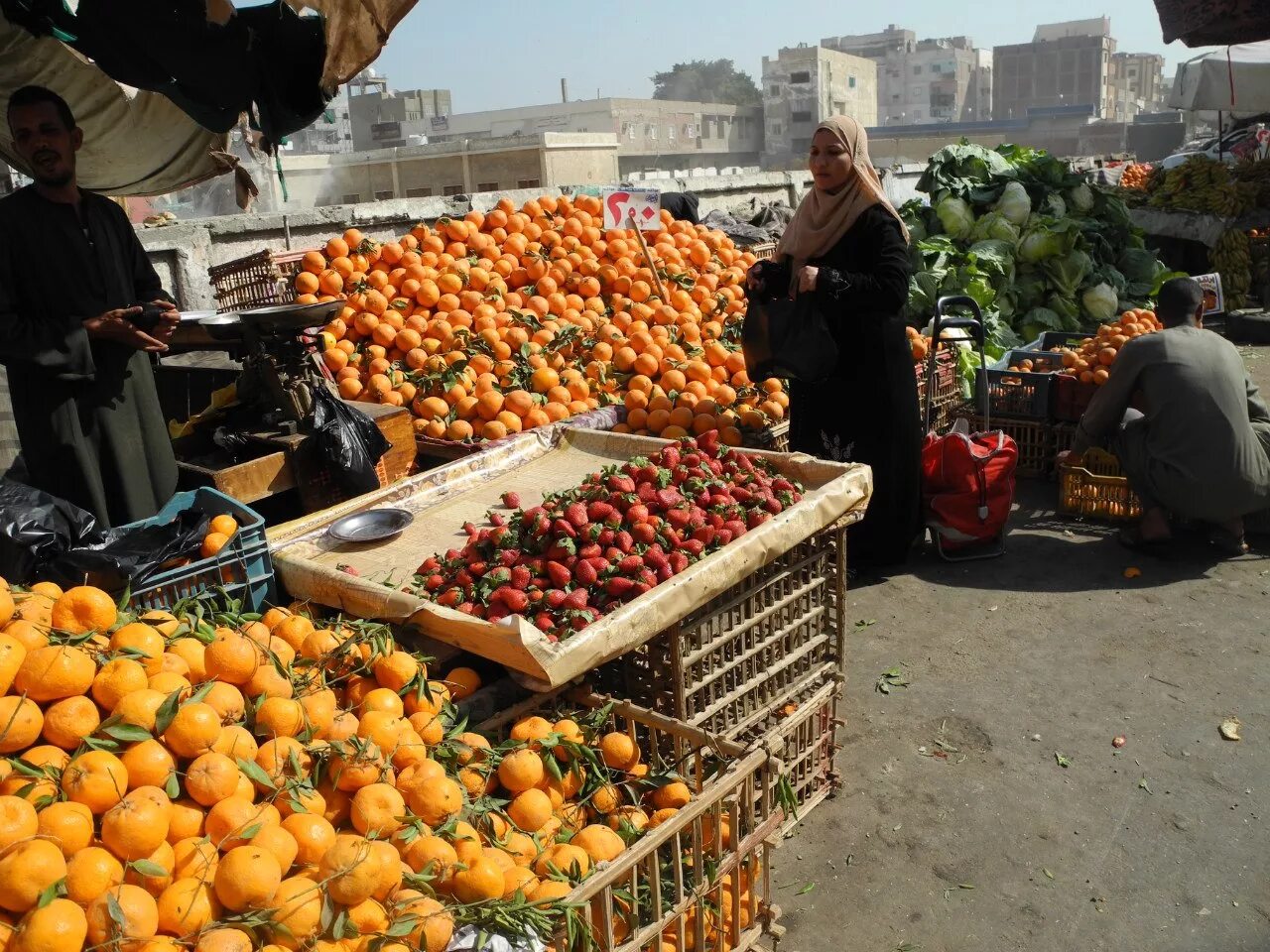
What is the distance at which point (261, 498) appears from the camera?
14.2ft

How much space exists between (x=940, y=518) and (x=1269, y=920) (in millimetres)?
2814

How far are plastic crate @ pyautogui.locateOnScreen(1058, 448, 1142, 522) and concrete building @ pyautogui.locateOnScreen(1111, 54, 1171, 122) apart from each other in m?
123

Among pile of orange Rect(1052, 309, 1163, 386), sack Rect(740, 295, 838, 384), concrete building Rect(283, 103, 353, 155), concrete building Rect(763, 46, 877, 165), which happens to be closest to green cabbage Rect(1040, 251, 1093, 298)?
pile of orange Rect(1052, 309, 1163, 386)

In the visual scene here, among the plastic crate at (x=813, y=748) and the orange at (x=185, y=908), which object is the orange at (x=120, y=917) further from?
the plastic crate at (x=813, y=748)

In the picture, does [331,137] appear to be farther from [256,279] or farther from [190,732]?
[190,732]

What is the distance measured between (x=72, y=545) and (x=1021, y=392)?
559 cm

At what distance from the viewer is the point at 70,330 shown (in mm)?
3359


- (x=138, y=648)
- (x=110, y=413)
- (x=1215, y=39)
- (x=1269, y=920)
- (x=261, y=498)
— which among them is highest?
(x=1215, y=39)

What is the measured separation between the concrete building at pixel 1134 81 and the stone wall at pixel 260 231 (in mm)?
121831

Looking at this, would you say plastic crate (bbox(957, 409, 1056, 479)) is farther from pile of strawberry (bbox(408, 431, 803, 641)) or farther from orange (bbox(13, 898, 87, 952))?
orange (bbox(13, 898, 87, 952))

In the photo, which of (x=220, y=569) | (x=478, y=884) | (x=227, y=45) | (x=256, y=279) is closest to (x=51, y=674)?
(x=220, y=569)

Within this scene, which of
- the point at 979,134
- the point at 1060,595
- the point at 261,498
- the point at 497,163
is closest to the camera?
the point at 261,498

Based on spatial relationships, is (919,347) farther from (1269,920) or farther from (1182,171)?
(1182,171)

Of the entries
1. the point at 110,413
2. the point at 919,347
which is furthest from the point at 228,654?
the point at 919,347
